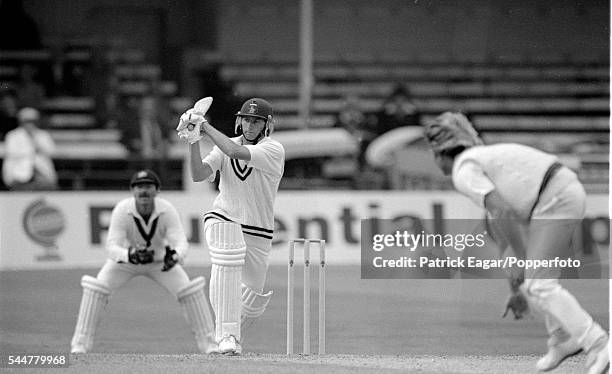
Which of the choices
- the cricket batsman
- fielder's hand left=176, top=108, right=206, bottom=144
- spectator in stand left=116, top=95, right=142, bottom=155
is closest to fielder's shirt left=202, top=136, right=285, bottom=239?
the cricket batsman

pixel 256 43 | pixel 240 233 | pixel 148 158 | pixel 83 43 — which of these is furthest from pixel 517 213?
pixel 256 43

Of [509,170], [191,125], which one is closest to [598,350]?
[509,170]

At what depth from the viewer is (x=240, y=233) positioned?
8.12m

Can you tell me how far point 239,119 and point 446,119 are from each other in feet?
6.94

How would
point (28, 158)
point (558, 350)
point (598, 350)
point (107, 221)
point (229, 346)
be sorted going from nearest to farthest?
point (598, 350) → point (558, 350) → point (229, 346) → point (107, 221) → point (28, 158)

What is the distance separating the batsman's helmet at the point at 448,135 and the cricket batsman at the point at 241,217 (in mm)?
1549

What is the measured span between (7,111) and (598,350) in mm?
11111

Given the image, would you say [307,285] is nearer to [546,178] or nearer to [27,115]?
[546,178]

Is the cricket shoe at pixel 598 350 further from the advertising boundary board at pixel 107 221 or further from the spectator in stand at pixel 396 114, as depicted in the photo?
the spectator in stand at pixel 396 114

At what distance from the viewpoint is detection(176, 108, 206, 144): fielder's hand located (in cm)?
747

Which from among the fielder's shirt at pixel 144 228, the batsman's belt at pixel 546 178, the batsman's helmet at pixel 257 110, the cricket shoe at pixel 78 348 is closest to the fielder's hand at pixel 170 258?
the fielder's shirt at pixel 144 228

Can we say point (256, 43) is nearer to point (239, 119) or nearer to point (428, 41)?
point (428, 41)

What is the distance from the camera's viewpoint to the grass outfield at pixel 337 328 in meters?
7.69

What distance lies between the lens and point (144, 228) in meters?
9.77
